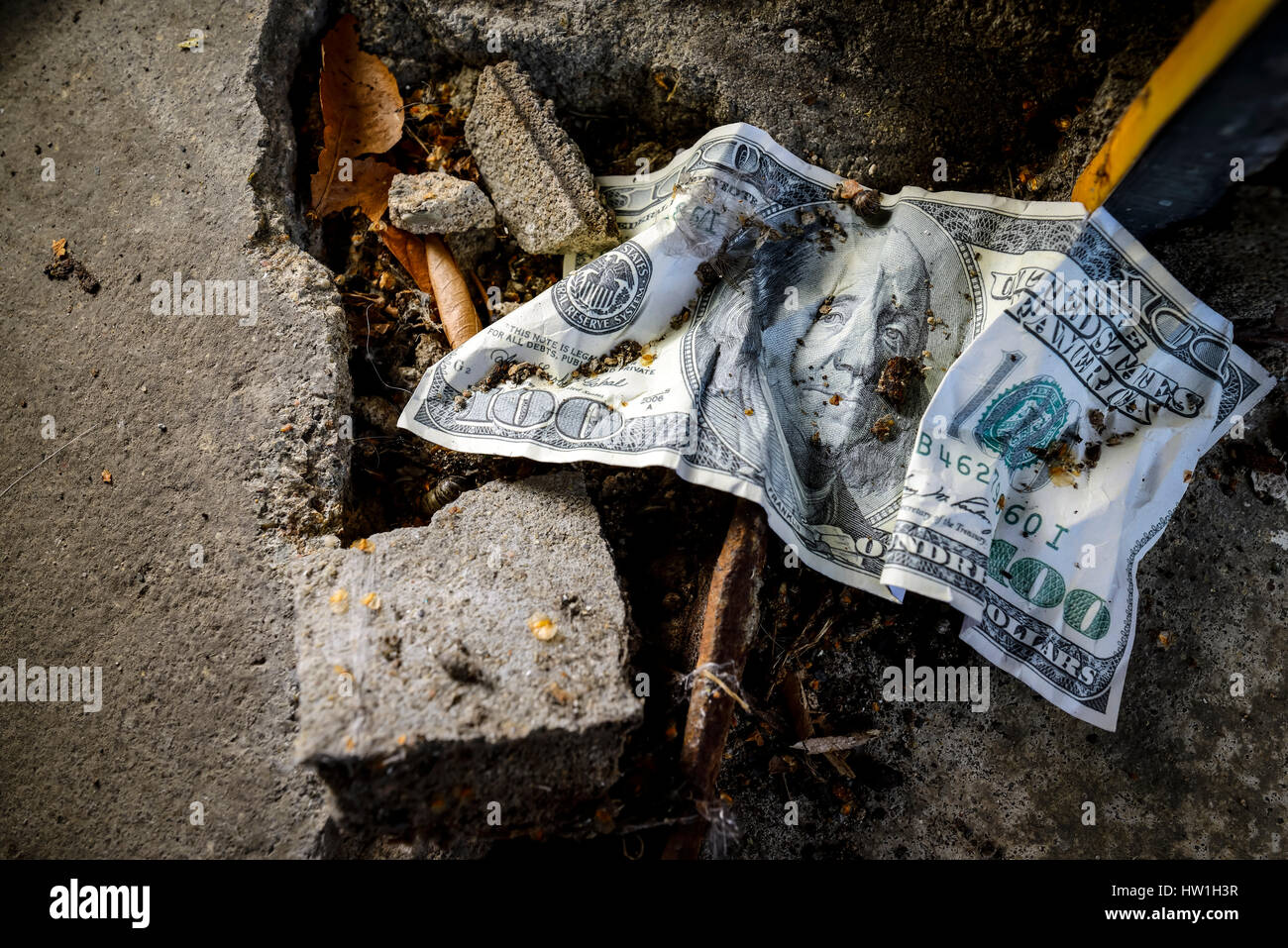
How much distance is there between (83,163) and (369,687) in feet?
6.14

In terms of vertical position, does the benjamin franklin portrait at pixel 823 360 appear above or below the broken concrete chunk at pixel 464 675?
above

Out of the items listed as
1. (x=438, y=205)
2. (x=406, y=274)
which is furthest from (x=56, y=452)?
(x=438, y=205)

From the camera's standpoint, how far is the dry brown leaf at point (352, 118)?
2088 mm

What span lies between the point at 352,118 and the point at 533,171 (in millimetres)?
634

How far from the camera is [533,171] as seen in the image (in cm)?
197

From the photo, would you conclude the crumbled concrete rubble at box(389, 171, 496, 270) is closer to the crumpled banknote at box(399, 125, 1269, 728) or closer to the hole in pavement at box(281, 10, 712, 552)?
the hole in pavement at box(281, 10, 712, 552)

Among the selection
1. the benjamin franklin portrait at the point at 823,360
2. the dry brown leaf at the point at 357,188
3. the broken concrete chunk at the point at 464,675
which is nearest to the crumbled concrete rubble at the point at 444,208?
the dry brown leaf at the point at 357,188

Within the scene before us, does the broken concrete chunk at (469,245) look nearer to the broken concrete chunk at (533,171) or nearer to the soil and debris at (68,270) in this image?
the broken concrete chunk at (533,171)

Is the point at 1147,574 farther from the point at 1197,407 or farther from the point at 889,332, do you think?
the point at 889,332

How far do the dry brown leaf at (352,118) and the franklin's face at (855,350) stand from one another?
1343 mm
